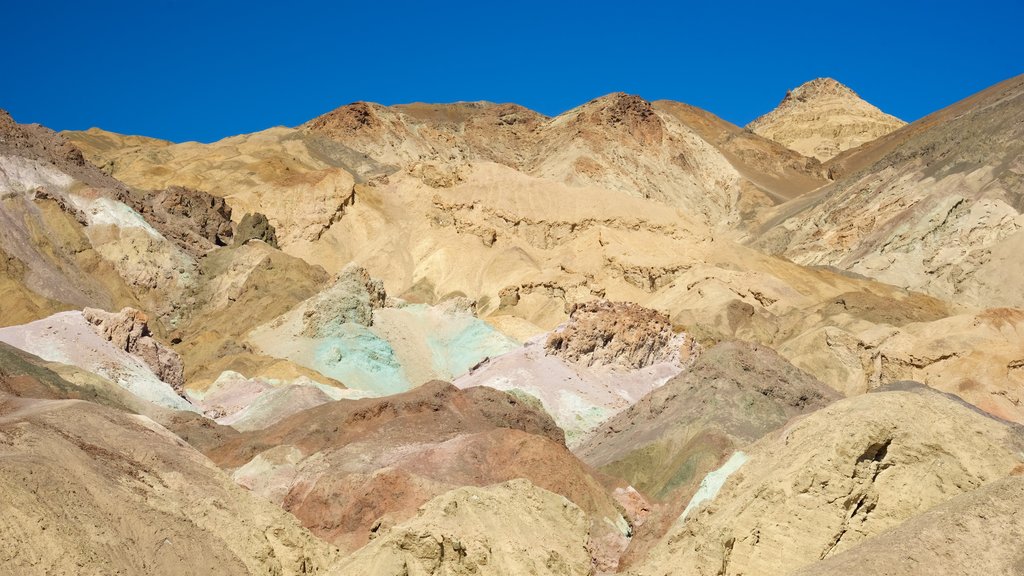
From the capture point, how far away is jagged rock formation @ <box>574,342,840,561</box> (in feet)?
86.3

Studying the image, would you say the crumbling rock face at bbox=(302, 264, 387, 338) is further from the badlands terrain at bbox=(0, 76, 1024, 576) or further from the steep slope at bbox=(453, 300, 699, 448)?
the steep slope at bbox=(453, 300, 699, 448)

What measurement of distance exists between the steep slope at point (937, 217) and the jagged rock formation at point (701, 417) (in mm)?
35353

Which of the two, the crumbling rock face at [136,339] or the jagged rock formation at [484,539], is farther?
the crumbling rock face at [136,339]

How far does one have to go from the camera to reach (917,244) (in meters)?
71.5

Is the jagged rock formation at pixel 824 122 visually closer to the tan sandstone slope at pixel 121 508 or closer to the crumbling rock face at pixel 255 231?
the crumbling rock face at pixel 255 231

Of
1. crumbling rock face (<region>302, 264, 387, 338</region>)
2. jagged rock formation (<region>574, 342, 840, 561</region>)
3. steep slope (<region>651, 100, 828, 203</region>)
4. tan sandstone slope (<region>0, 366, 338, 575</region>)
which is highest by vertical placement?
steep slope (<region>651, 100, 828, 203</region>)

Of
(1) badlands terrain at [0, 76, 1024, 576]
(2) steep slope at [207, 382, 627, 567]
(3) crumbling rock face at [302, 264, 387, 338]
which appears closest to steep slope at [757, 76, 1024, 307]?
(1) badlands terrain at [0, 76, 1024, 576]

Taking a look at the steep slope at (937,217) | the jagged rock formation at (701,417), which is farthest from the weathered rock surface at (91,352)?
the steep slope at (937,217)

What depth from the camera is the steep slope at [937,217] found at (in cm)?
6531

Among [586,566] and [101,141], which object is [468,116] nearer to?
[101,141]

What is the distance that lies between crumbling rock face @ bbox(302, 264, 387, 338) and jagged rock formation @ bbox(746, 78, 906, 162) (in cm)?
9683

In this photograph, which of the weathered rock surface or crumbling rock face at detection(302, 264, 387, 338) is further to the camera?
crumbling rock face at detection(302, 264, 387, 338)

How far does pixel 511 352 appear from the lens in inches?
1649

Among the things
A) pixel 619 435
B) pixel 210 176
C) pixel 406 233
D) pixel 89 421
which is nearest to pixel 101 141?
pixel 210 176
